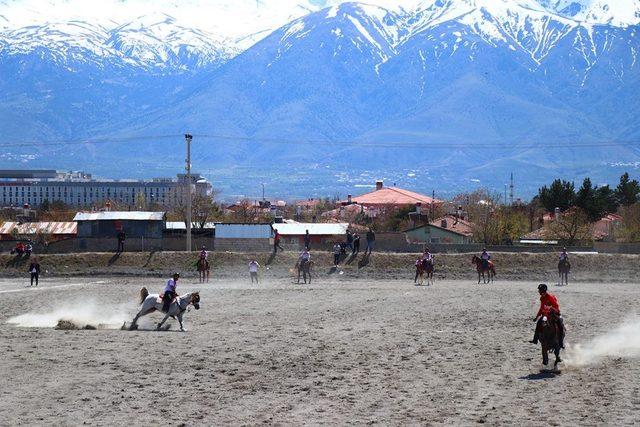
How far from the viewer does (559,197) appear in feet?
403

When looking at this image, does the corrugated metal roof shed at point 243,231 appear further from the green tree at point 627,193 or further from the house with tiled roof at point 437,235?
the green tree at point 627,193

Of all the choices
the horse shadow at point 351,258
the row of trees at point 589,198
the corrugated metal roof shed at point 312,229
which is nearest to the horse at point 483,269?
the horse shadow at point 351,258

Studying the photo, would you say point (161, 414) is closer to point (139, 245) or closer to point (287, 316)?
point (287, 316)

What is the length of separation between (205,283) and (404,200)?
109496 millimetres

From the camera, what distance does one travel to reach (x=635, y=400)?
22.1 meters

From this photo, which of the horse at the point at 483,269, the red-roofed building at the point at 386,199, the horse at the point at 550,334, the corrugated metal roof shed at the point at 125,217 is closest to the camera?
the horse at the point at 550,334

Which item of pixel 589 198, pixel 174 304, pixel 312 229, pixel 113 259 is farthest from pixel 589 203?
pixel 174 304

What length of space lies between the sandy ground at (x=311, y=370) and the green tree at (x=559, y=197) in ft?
266

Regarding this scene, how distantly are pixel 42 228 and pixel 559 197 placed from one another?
51641mm

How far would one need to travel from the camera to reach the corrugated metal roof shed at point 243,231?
7381 cm

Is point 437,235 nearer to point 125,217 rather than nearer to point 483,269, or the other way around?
point 125,217

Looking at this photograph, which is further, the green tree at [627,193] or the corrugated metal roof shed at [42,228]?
the green tree at [627,193]

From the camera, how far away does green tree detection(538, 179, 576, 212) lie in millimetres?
121438

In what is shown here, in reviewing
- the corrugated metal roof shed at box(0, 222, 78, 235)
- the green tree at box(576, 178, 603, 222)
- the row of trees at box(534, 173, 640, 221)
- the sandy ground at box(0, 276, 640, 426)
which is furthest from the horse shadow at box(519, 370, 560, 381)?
the green tree at box(576, 178, 603, 222)
